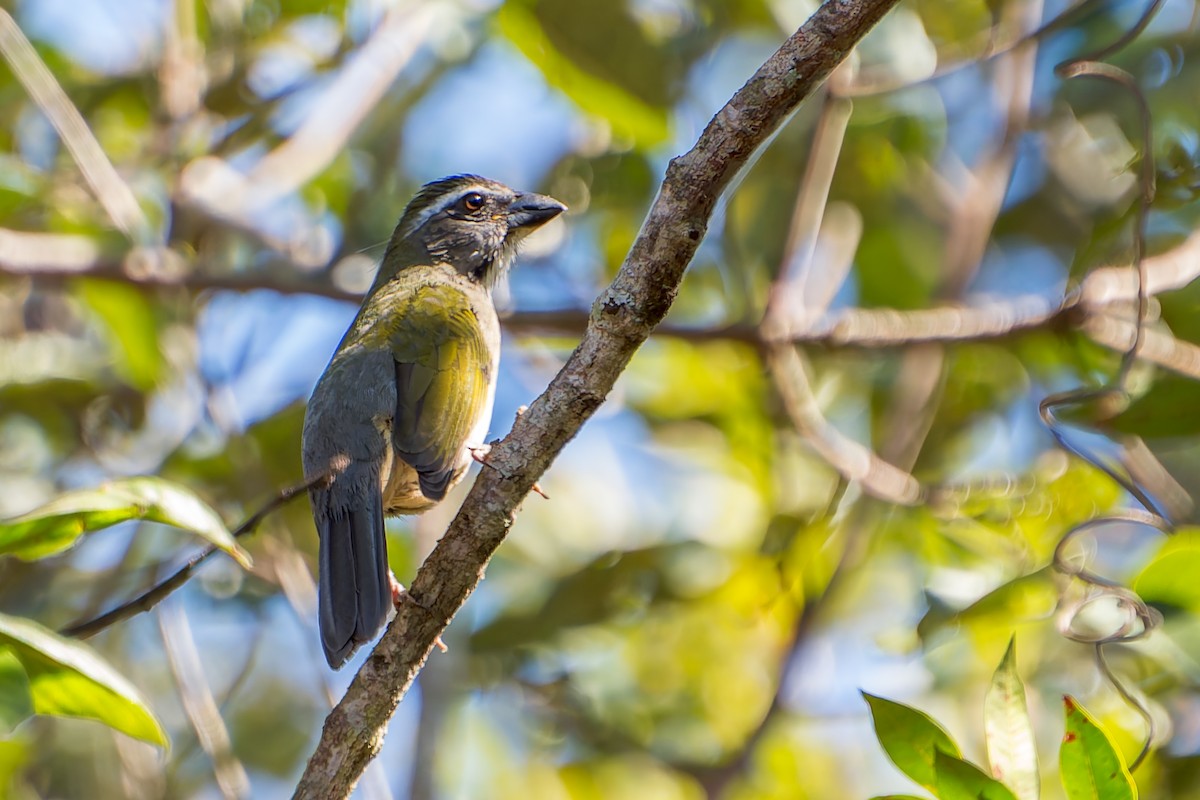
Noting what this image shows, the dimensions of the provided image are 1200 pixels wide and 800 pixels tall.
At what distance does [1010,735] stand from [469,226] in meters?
3.25

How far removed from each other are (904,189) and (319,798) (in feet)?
16.0

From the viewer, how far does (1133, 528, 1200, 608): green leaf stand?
3.01 metres

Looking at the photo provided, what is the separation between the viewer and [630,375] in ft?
20.3

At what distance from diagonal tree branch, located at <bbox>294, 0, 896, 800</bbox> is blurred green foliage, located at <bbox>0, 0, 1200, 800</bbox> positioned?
1517 mm

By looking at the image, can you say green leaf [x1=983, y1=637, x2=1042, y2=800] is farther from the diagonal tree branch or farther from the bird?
the bird

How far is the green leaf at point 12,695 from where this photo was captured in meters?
2.33

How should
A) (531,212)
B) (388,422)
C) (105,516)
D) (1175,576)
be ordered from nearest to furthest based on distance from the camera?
(105,516), (1175,576), (388,422), (531,212)

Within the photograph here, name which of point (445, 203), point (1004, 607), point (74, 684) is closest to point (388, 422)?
point (74, 684)

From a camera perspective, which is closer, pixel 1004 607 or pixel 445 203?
pixel 1004 607

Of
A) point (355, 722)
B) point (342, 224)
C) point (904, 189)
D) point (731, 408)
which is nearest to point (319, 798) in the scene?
point (355, 722)

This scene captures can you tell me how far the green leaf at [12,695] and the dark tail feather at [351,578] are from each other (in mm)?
931

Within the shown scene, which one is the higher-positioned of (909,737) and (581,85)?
(581,85)

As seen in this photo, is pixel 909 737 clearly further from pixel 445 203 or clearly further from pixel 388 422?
pixel 445 203

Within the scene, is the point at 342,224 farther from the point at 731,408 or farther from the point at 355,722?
the point at 355,722
